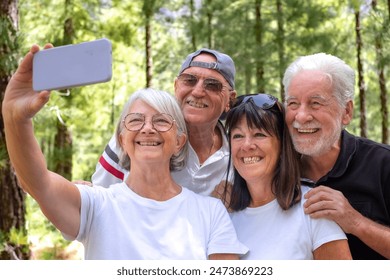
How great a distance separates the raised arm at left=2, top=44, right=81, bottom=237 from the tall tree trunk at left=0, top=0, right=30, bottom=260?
264 centimetres

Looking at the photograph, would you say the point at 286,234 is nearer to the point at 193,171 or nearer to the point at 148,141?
the point at 148,141

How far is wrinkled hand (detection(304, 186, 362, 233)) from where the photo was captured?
184cm

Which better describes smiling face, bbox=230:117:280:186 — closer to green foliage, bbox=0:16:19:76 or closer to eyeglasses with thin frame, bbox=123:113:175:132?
eyeglasses with thin frame, bbox=123:113:175:132

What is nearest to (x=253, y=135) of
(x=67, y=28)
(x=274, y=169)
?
(x=274, y=169)

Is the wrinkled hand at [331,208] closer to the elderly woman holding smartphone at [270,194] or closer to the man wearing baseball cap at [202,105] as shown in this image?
the elderly woman holding smartphone at [270,194]

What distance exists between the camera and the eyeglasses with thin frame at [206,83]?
2.55 metres

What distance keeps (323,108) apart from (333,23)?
8.71m

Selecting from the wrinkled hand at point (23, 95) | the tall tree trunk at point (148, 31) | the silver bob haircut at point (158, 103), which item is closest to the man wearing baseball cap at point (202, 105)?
the silver bob haircut at point (158, 103)

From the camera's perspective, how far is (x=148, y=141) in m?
1.75

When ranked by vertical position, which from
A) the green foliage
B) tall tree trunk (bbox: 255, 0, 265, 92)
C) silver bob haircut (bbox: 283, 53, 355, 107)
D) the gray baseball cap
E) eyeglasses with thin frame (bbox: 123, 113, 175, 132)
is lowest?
eyeglasses with thin frame (bbox: 123, 113, 175, 132)

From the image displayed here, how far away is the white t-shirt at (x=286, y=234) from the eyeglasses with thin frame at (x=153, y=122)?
43 centimetres

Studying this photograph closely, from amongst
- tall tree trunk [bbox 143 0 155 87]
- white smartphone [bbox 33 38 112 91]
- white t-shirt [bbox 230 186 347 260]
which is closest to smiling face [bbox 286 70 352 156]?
white t-shirt [bbox 230 186 347 260]

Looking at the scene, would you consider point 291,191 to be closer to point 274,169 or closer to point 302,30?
point 274,169

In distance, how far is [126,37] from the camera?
10.6 m
